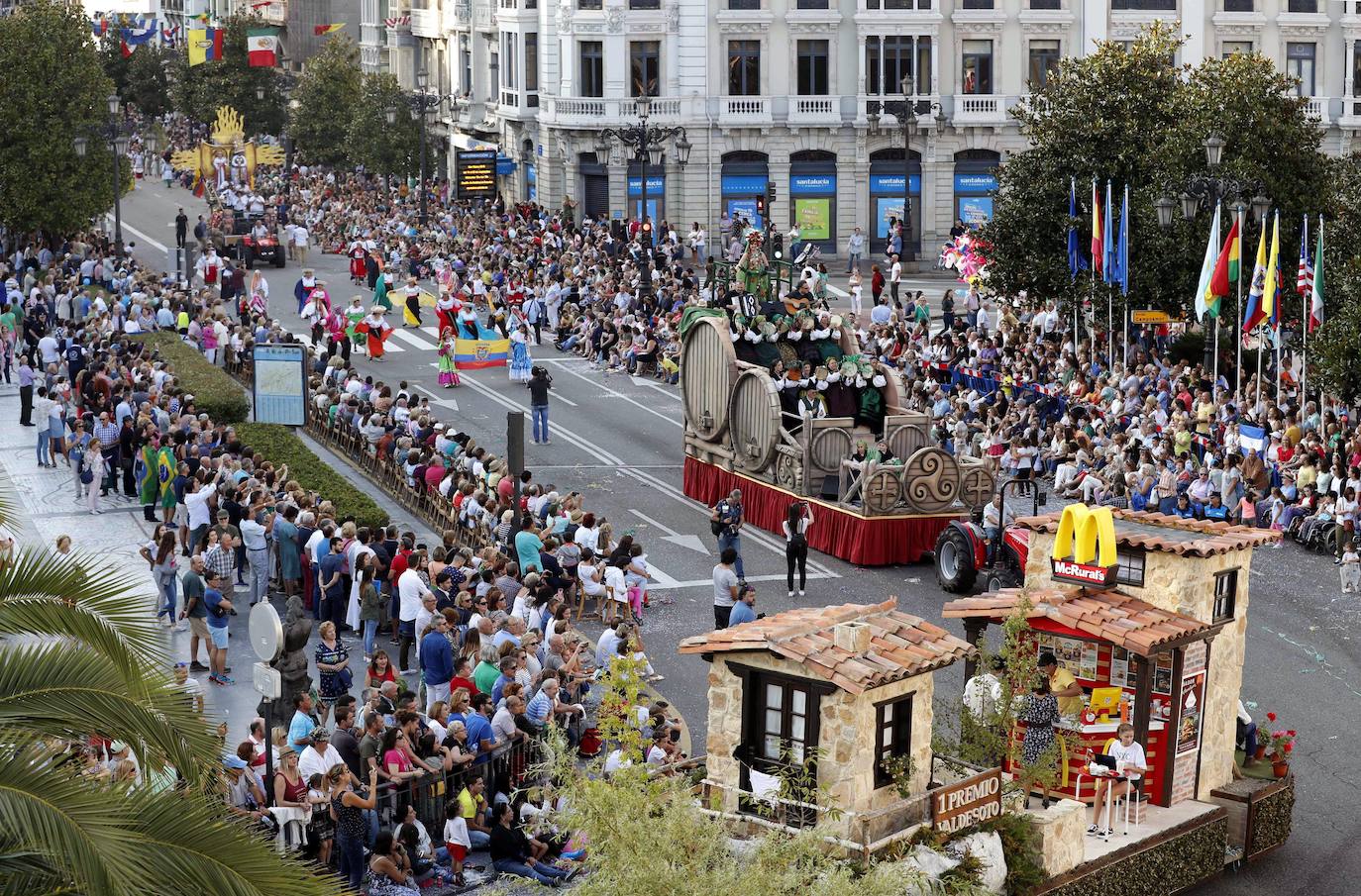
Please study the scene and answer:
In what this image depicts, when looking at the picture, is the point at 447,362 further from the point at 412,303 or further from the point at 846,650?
the point at 846,650

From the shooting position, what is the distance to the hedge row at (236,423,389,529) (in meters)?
29.5

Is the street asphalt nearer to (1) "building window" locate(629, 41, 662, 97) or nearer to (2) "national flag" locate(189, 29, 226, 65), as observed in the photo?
(1) "building window" locate(629, 41, 662, 97)

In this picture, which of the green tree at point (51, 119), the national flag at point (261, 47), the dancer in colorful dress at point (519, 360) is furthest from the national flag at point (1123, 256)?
the national flag at point (261, 47)

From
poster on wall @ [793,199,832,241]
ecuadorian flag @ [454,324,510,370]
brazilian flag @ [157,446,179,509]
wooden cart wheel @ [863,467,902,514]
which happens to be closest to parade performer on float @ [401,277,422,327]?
ecuadorian flag @ [454,324,510,370]

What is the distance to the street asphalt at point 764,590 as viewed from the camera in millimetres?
21156

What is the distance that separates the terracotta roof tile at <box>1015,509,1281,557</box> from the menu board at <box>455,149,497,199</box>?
49.9 m

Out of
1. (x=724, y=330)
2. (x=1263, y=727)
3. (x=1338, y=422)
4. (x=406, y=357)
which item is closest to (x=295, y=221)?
(x=406, y=357)

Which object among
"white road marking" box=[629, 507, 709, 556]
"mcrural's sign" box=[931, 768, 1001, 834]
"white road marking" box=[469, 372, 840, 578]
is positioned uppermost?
"mcrural's sign" box=[931, 768, 1001, 834]

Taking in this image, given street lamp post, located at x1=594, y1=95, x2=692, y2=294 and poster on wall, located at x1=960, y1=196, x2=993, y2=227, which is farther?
poster on wall, located at x1=960, y1=196, x2=993, y2=227

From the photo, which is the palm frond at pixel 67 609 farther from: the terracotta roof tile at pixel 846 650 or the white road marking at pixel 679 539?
the white road marking at pixel 679 539

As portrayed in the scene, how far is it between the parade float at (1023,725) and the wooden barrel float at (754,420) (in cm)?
1140

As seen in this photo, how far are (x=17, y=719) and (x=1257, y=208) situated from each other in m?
27.3

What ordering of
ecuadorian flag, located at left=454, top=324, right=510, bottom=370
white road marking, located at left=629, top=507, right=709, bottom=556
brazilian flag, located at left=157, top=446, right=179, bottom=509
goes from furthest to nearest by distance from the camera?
ecuadorian flag, located at left=454, top=324, right=510, bottom=370
white road marking, located at left=629, top=507, right=709, bottom=556
brazilian flag, located at left=157, top=446, right=179, bottom=509

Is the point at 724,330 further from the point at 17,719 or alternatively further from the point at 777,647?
the point at 17,719
